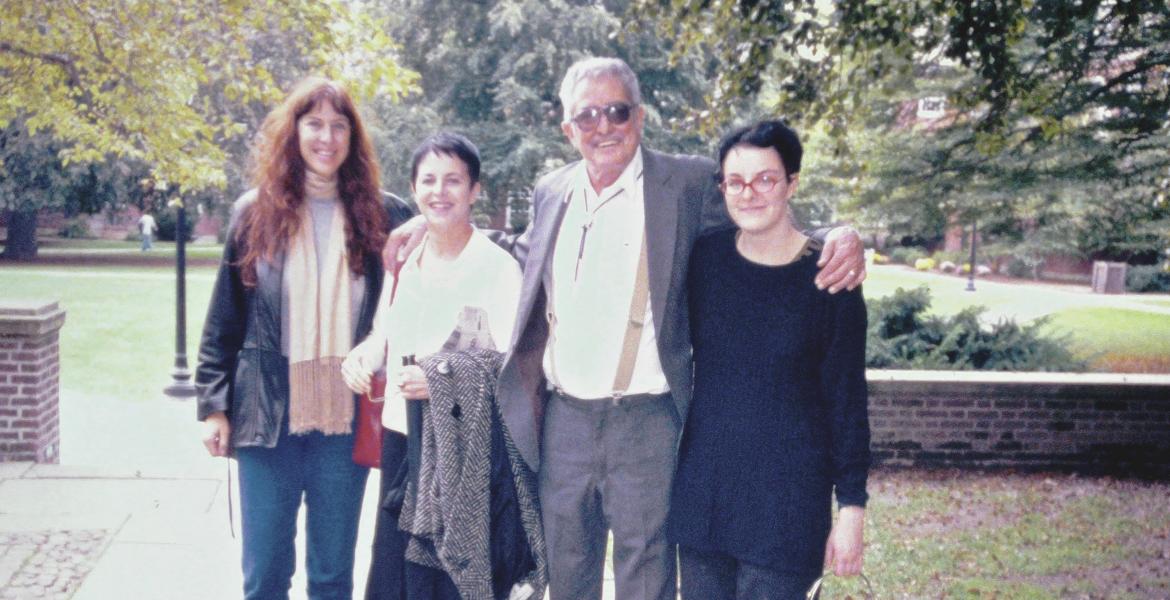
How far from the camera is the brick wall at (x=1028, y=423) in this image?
26.3 ft

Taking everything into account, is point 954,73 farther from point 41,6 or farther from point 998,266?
point 998,266

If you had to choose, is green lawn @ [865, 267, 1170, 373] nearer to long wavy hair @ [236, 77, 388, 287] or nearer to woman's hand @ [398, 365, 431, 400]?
long wavy hair @ [236, 77, 388, 287]

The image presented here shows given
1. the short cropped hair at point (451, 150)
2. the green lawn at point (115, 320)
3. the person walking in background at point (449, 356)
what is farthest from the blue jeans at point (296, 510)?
the green lawn at point (115, 320)

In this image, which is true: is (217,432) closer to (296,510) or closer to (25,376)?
(296,510)

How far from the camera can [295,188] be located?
3.23 meters

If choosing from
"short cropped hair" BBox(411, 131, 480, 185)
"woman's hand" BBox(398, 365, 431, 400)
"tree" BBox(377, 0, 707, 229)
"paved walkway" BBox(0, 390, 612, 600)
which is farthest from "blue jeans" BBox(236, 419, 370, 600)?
"tree" BBox(377, 0, 707, 229)

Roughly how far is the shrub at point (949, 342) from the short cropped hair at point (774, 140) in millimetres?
6403

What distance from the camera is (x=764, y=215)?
2.66 metres

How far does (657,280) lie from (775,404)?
0.52 meters

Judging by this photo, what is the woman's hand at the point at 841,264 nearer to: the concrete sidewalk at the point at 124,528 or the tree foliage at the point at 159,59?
the concrete sidewalk at the point at 124,528

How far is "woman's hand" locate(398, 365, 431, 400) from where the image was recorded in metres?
2.97

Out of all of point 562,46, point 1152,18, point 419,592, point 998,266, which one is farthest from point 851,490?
point 998,266

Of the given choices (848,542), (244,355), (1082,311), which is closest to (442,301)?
(244,355)

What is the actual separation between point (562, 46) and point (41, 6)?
1947cm
